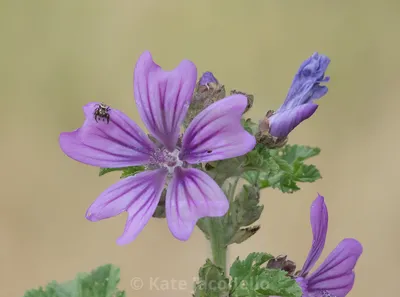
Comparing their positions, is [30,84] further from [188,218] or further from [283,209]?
[188,218]

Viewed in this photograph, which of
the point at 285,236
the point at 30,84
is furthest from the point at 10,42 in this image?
the point at 285,236

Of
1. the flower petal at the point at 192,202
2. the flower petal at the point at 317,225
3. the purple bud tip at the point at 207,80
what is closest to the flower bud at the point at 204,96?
the purple bud tip at the point at 207,80

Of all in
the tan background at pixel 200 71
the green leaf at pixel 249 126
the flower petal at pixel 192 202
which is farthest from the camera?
the tan background at pixel 200 71

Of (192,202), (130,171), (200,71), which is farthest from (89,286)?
(200,71)

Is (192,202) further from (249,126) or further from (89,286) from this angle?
(89,286)

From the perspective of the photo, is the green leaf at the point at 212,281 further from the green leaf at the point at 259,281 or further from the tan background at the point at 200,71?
the tan background at the point at 200,71
